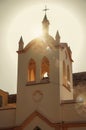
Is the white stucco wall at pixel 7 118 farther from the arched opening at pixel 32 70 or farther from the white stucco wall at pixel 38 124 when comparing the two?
the arched opening at pixel 32 70

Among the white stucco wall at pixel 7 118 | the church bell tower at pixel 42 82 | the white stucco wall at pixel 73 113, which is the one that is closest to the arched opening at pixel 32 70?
the church bell tower at pixel 42 82

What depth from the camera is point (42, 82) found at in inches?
1280

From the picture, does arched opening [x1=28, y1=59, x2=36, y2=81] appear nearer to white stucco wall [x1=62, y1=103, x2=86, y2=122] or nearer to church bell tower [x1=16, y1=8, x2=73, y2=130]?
church bell tower [x1=16, y1=8, x2=73, y2=130]

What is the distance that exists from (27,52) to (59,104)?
4873 mm

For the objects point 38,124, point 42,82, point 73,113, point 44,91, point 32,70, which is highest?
point 32,70

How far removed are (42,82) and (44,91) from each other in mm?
677

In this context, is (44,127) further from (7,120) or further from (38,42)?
(38,42)

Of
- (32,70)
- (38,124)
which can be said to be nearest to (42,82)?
(32,70)

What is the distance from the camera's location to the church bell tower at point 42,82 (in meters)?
31.8

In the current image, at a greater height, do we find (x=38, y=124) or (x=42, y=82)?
(x=42, y=82)

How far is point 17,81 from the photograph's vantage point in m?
33.7

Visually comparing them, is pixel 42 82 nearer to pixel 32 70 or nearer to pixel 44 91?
pixel 44 91

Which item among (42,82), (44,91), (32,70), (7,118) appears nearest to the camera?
(44,91)

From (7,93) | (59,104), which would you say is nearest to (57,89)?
(59,104)
